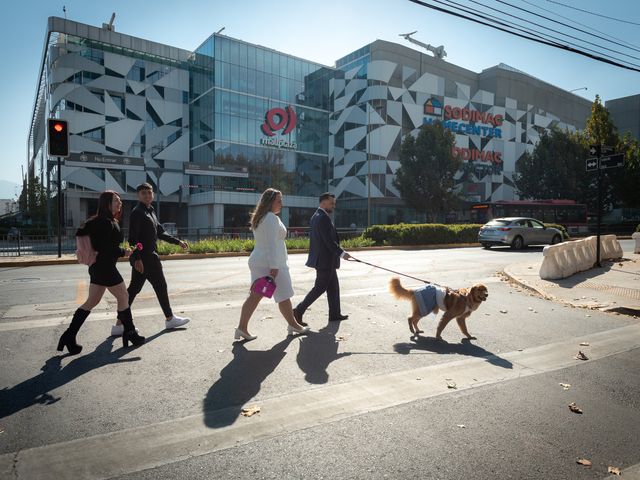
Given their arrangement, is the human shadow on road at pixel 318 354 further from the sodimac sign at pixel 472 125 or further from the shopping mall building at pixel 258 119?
the sodimac sign at pixel 472 125

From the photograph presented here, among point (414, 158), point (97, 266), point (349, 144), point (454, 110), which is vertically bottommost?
point (97, 266)

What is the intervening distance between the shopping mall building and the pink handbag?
38.9 meters

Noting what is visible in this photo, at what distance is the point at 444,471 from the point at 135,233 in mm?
4527

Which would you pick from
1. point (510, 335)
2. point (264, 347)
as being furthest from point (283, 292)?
point (510, 335)

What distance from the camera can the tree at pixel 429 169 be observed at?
42.3 meters

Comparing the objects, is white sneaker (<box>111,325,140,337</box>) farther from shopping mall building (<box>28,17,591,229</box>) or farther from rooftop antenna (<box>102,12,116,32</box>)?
rooftop antenna (<box>102,12,116,32</box>)

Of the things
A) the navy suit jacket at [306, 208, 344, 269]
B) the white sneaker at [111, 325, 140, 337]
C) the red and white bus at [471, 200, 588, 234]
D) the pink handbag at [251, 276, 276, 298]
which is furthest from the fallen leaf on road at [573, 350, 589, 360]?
the red and white bus at [471, 200, 588, 234]

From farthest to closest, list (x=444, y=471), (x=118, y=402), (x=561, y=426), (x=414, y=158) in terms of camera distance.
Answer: (x=414, y=158) < (x=118, y=402) < (x=561, y=426) < (x=444, y=471)

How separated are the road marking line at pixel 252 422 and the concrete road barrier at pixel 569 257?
5865 millimetres

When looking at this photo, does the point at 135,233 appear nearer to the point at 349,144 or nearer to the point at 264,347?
the point at 264,347

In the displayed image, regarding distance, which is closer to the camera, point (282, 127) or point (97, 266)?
point (97, 266)

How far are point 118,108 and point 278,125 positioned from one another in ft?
58.9

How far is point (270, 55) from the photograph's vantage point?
172 feet

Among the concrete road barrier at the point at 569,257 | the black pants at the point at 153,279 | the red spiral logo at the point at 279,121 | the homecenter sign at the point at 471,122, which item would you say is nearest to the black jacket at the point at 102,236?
the black pants at the point at 153,279
